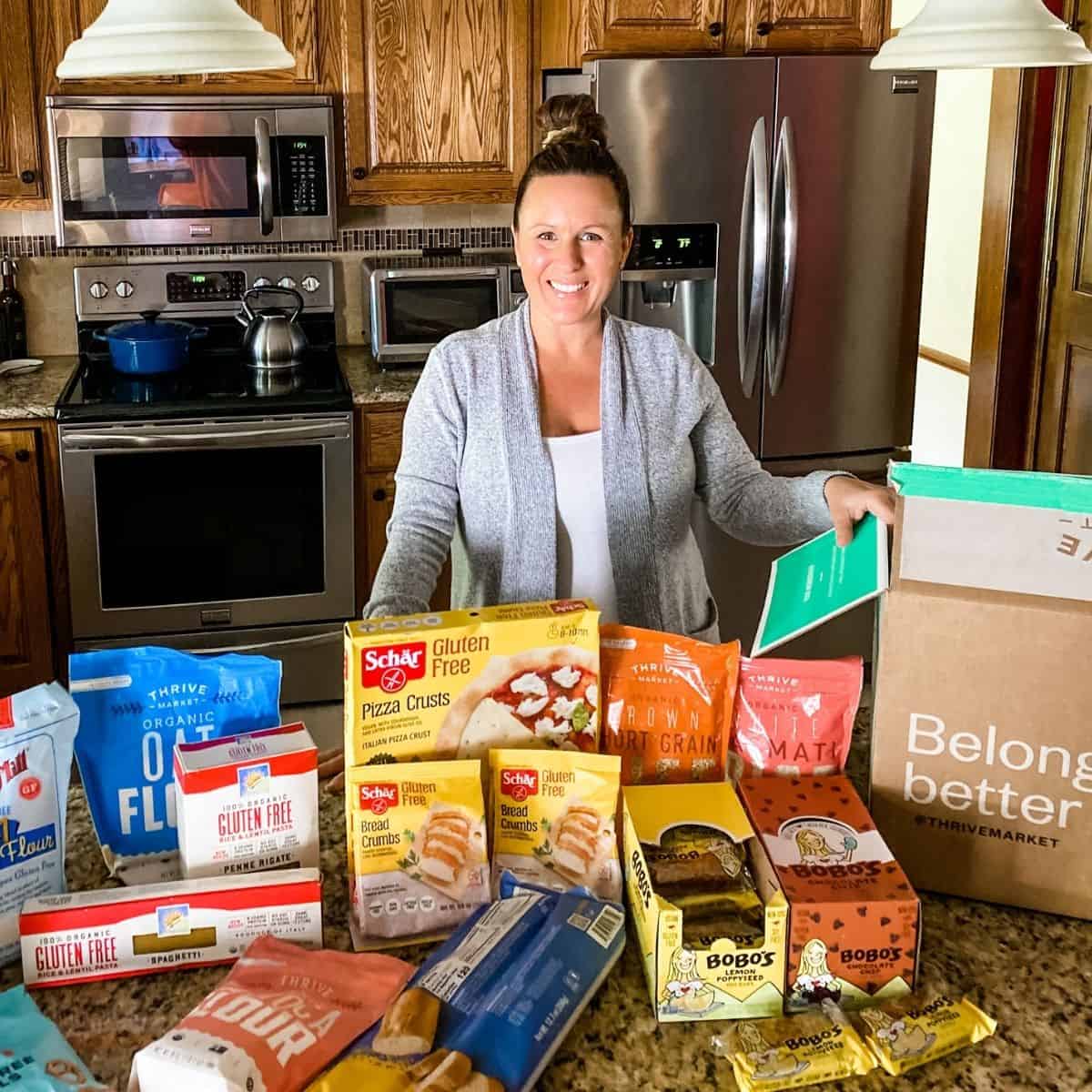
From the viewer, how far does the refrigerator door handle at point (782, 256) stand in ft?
11.2

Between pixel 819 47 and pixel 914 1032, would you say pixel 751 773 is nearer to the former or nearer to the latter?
pixel 914 1032

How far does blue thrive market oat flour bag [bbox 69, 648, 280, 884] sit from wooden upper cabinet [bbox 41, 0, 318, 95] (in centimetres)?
253

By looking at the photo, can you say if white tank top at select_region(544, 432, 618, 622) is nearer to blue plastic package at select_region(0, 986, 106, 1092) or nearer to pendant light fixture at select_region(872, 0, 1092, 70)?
pendant light fixture at select_region(872, 0, 1092, 70)

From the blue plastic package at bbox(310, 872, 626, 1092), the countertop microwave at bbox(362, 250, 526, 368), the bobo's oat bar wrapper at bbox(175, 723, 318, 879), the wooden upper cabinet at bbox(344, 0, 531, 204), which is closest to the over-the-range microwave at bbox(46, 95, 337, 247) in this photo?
the wooden upper cabinet at bbox(344, 0, 531, 204)

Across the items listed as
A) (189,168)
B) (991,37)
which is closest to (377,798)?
(991,37)

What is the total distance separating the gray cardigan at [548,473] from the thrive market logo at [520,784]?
0.66 metres

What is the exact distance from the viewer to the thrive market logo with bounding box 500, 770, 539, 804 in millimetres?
1203

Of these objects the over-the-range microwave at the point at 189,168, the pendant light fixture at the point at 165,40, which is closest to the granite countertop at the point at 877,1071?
the pendant light fixture at the point at 165,40

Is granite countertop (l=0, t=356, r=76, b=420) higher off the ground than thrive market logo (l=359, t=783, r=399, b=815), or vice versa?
granite countertop (l=0, t=356, r=76, b=420)

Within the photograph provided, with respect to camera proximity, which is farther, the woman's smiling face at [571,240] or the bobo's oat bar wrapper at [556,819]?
the woman's smiling face at [571,240]

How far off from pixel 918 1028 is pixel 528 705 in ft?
1.37

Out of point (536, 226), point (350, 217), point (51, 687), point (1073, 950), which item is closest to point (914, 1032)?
point (1073, 950)

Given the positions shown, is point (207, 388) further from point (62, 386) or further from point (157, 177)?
point (157, 177)

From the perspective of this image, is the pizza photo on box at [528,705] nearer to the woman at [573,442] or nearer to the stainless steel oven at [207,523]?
the woman at [573,442]
